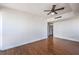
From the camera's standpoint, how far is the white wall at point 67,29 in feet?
6.95

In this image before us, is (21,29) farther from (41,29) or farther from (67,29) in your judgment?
(67,29)

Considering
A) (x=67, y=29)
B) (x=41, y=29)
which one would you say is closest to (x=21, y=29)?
(x=41, y=29)

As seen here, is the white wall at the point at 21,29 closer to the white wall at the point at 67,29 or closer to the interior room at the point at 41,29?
the interior room at the point at 41,29

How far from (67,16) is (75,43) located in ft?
1.92

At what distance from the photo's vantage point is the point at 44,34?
236 cm

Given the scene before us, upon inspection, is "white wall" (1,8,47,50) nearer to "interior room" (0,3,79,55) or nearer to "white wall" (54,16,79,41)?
"interior room" (0,3,79,55)

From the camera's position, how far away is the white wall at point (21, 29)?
2105mm

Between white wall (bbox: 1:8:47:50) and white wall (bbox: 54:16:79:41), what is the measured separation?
274 mm

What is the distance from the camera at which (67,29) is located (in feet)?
7.20

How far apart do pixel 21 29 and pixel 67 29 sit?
96 centimetres

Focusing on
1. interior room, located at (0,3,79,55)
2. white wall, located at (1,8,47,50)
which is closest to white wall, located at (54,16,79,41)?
interior room, located at (0,3,79,55)

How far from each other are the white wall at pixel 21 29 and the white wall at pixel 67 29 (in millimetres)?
274

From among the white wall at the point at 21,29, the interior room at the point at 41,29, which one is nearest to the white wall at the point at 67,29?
the interior room at the point at 41,29
